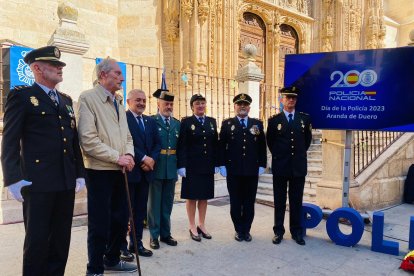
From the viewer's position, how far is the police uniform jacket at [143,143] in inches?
136

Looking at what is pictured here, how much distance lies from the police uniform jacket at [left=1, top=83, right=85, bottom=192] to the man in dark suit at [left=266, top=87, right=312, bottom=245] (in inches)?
100

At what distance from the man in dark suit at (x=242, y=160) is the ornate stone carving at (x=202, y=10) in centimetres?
592

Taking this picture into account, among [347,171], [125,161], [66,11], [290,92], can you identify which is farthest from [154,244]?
[66,11]

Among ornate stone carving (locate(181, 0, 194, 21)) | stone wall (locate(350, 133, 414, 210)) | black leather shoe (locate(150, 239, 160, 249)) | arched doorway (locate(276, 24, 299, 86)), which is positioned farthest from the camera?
arched doorway (locate(276, 24, 299, 86))

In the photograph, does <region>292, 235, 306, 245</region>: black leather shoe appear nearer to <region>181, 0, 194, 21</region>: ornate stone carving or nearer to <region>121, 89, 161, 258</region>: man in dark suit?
<region>121, 89, 161, 258</region>: man in dark suit

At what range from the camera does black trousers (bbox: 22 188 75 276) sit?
7.77ft

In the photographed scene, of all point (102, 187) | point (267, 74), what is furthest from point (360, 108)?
point (267, 74)

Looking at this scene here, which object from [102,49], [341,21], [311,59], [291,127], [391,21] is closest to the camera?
[291,127]

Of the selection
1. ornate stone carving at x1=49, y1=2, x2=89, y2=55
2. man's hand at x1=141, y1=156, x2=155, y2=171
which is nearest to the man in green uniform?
man's hand at x1=141, y1=156, x2=155, y2=171

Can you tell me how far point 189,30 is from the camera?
9.38 meters

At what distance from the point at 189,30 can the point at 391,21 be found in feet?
43.0

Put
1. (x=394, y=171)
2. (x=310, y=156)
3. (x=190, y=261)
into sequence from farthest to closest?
(x=310, y=156), (x=394, y=171), (x=190, y=261)

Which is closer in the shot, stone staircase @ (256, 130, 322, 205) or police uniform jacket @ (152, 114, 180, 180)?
police uniform jacket @ (152, 114, 180, 180)

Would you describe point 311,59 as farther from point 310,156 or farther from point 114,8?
point 114,8
